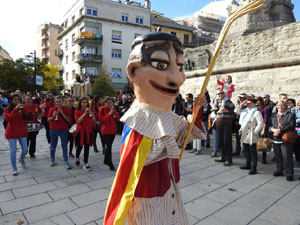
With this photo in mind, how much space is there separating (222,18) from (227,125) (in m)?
41.2

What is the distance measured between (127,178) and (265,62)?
28.4 feet

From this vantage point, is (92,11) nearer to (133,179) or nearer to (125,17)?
(125,17)

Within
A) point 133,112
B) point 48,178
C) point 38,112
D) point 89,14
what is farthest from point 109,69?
point 133,112

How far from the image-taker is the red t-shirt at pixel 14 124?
4.68m

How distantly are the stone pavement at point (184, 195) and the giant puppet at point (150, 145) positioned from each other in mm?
1467

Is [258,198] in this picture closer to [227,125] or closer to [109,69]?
[227,125]

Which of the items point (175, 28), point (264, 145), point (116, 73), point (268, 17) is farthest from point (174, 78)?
point (175, 28)

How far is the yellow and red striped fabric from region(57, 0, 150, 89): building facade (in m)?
26.2

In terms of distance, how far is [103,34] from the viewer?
2839 centimetres

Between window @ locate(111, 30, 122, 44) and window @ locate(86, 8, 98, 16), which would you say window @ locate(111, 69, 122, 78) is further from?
window @ locate(86, 8, 98, 16)

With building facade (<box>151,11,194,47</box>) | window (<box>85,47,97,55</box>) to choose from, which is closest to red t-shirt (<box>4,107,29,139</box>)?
window (<box>85,47,97,55</box>)

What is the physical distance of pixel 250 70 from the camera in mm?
9203

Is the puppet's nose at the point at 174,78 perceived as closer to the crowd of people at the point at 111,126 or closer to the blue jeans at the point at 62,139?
the crowd of people at the point at 111,126

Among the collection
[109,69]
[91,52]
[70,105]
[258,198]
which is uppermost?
[91,52]
